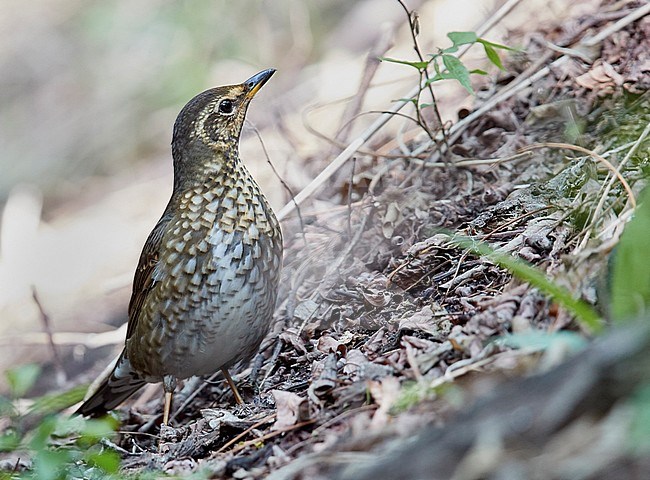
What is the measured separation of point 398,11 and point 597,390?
819 centimetres

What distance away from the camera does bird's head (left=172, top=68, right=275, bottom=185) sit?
453cm

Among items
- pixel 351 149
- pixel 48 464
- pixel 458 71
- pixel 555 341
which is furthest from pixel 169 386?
pixel 555 341

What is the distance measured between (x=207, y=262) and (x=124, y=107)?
7728 mm

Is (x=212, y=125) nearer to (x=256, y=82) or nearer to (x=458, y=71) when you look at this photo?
(x=256, y=82)

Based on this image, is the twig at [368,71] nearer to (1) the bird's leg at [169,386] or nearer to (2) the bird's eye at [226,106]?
(2) the bird's eye at [226,106]

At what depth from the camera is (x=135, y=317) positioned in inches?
185

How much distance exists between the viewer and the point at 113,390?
5.08 metres

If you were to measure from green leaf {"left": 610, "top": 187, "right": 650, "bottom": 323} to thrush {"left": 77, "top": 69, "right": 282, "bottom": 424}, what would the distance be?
2230 millimetres

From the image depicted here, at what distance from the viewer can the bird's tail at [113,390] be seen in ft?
16.3

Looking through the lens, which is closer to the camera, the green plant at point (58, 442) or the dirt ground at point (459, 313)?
the dirt ground at point (459, 313)

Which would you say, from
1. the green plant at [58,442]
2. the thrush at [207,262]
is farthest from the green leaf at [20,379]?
the thrush at [207,262]

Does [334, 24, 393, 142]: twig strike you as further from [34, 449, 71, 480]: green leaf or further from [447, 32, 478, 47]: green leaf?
[34, 449, 71, 480]: green leaf

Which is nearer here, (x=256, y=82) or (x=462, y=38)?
(x=462, y=38)

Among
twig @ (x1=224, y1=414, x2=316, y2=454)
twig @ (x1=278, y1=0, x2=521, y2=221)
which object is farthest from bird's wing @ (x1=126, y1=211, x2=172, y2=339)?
twig @ (x1=224, y1=414, x2=316, y2=454)
